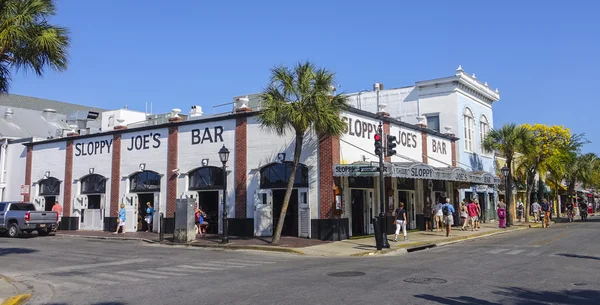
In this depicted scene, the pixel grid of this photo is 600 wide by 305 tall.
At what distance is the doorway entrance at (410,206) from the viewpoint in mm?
27188

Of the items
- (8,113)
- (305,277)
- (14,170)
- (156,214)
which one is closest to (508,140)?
(156,214)

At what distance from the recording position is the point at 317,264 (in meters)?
14.4

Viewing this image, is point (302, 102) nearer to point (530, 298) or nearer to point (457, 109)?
point (530, 298)

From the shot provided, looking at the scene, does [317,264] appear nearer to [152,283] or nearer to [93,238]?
[152,283]

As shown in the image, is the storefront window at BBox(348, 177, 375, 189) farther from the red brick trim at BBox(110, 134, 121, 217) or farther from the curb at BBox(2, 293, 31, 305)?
the curb at BBox(2, 293, 31, 305)

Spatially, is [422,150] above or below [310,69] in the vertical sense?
below

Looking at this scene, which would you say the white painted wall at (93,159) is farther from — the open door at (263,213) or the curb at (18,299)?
the curb at (18,299)

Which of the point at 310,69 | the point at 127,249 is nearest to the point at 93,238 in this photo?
the point at 127,249

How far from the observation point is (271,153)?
23.4m

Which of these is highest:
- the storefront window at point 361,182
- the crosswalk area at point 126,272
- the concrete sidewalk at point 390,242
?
the storefront window at point 361,182

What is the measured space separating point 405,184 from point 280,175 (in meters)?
7.52

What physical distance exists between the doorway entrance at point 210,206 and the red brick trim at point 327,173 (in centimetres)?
640

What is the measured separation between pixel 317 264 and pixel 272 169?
9.66 metres

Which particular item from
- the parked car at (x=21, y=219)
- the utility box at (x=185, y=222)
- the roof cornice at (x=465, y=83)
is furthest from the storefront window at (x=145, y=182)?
the roof cornice at (x=465, y=83)
